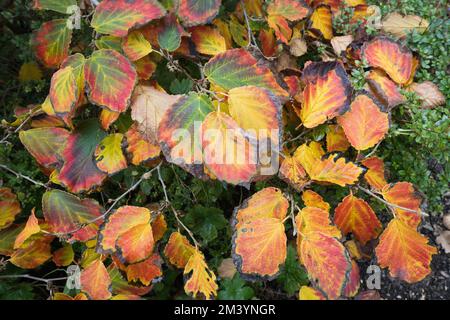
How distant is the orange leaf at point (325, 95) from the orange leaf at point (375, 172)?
0.15 meters

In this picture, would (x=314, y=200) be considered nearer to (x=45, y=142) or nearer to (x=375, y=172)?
(x=375, y=172)

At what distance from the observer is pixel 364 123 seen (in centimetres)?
100

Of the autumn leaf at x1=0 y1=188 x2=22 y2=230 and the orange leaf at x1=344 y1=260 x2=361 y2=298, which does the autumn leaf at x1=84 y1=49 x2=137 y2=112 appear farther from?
the orange leaf at x1=344 y1=260 x2=361 y2=298

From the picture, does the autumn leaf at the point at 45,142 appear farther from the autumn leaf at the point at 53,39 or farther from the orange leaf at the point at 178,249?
the orange leaf at the point at 178,249

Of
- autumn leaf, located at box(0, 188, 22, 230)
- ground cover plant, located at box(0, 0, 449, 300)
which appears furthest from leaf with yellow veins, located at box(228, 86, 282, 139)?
autumn leaf, located at box(0, 188, 22, 230)

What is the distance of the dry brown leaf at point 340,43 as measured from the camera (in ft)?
3.89

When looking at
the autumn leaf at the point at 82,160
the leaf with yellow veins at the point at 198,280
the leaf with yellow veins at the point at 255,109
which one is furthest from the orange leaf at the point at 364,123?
the autumn leaf at the point at 82,160

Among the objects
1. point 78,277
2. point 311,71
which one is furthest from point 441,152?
point 78,277

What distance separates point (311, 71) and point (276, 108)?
21 cm

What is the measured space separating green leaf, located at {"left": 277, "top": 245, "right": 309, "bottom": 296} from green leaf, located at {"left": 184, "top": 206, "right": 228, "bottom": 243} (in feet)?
0.67

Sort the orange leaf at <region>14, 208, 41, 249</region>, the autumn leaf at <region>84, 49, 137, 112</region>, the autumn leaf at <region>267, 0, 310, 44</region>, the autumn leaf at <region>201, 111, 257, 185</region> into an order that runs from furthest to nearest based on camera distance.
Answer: the autumn leaf at <region>267, 0, 310, 44</region>, the orange leaf at <region>14, 208, 41, 249</region>, the autumn leaf at <region>84, 49, 137, 112</region>, the autumn leaf at <region>201, 111, 257, 185</region>

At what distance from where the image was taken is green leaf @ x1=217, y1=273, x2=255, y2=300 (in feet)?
3.87

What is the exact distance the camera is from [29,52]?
135 cm

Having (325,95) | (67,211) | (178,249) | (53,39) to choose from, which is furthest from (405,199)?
(53,39)
